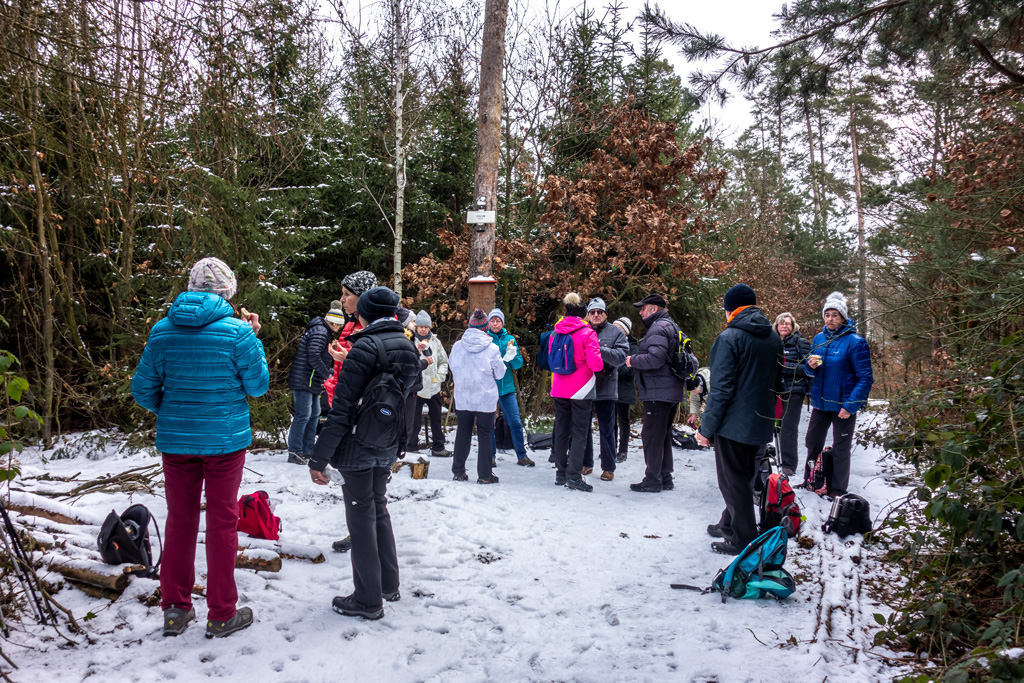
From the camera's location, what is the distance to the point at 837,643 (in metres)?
3.37

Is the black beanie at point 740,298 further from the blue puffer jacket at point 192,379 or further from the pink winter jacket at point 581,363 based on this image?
the blue puffer jacket at point 192,379

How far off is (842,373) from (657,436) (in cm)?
203

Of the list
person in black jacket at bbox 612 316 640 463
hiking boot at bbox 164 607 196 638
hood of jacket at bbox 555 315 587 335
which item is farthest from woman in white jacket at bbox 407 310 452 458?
hiking boot at bbox 164 607 196 638

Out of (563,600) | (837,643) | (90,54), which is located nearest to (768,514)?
(837,643)

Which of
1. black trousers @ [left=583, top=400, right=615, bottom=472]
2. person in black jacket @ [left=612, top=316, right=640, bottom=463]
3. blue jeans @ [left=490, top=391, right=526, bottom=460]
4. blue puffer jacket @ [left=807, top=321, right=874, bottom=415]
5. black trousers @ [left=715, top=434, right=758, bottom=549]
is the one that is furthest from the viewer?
person in black jacket @ [left=612, top=316, right=640, bottom=463]

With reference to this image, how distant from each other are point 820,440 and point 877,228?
7.96ft

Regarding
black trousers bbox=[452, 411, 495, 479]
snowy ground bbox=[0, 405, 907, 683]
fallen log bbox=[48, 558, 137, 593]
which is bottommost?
snowy ground bbox=[0, 405, 907, 683]

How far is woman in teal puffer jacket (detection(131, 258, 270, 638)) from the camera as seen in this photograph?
3.38 meters

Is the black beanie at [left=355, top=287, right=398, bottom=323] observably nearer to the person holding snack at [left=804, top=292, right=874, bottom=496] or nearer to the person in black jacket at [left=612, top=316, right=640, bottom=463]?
the person holding snack at [left=804, top=292, right=874, bottom=496]

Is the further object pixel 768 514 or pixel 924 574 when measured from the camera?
pixel 768 514

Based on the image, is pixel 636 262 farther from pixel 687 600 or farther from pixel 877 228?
pixel 687 600

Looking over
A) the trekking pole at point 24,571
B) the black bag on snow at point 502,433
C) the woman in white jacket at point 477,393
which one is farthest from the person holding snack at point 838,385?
the trekking pole at point 24,571

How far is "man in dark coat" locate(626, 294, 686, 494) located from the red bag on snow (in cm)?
397

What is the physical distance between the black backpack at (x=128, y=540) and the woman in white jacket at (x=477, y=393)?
11.4ft
